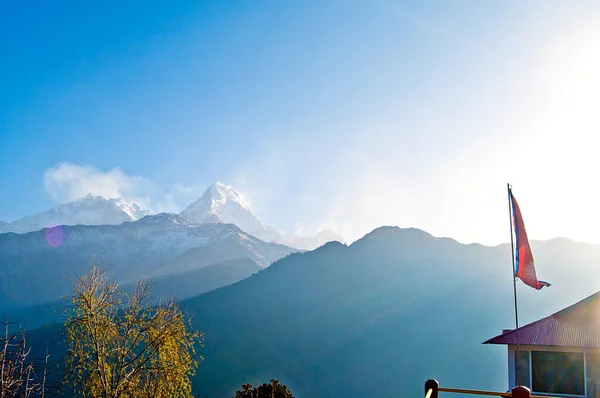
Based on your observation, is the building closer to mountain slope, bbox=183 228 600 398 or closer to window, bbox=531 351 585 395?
window, bbox=531 351 585 395

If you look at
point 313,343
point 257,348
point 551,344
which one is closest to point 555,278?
point 313,343

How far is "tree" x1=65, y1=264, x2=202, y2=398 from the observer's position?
53.2ft

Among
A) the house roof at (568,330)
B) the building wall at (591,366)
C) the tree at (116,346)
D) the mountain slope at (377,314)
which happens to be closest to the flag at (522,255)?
the house roof at (568,330)

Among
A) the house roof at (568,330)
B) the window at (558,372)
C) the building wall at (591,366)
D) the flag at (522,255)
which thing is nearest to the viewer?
the flag at (522,255)

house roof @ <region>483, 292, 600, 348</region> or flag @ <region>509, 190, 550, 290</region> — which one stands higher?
flag @ <region>509, 190, 550, 290</region>

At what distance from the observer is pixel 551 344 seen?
15.1 metres

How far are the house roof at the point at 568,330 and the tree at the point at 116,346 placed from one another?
10639mm

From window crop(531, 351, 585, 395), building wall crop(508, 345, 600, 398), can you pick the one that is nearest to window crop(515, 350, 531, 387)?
window crop(531, 351, 585, 395)

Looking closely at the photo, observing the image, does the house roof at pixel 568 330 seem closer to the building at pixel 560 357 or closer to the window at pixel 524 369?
the building at pixel 560 357

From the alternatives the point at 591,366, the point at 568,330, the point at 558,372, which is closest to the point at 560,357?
the point at 558,372

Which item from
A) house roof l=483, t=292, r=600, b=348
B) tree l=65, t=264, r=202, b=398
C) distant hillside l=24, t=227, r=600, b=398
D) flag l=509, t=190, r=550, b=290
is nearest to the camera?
flag l=509, t=190, r=550, b=290

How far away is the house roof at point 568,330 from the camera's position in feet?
49.6

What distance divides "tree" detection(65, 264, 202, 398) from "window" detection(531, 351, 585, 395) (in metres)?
11.6

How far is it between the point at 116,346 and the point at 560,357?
Answer: 14341 mm
